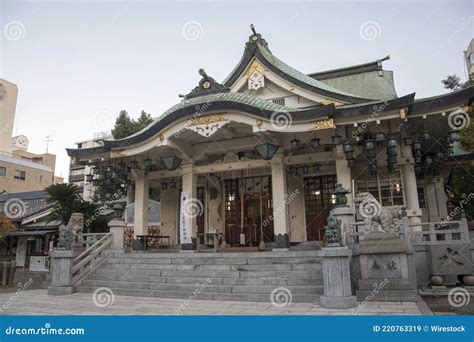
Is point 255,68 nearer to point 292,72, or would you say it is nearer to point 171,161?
point 292,72

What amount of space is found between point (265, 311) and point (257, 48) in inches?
511

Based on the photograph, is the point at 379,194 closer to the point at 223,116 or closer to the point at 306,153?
the point at 306,153

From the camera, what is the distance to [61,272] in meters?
11.2

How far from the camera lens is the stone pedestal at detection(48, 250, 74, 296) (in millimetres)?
11023

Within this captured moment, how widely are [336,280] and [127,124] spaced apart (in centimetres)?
1915

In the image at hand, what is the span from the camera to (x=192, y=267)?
36.7 ft

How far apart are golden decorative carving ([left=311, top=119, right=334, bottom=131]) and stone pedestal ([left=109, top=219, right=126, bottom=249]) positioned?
8.11 metres

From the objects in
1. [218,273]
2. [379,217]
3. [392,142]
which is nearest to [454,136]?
[392,142]

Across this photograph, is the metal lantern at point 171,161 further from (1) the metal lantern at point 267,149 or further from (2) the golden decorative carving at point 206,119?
(1) the metal lantern at point 267,149

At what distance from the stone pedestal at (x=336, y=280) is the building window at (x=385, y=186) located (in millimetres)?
6212

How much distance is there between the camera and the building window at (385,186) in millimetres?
13555

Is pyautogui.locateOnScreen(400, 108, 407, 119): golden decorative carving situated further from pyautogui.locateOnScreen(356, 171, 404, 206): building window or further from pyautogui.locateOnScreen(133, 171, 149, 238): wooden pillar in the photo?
pyautogui.locateOnScreen(133, 171, 149, 238): wooden pillar

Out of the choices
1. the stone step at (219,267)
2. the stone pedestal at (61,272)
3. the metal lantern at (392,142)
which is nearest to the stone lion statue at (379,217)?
the stone step at (219,267)

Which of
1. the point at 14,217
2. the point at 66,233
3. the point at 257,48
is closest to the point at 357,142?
the point at 257,48
